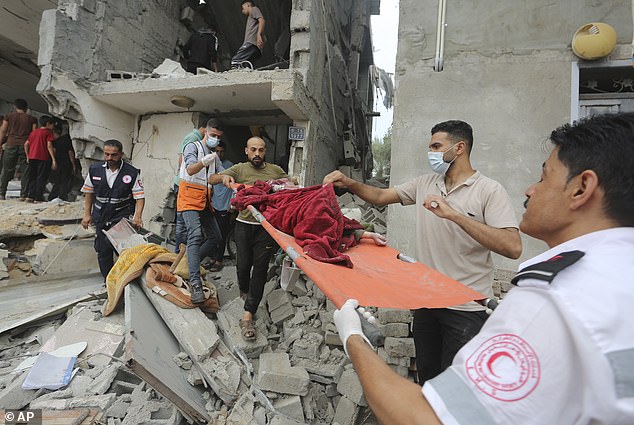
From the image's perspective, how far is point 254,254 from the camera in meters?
3.36

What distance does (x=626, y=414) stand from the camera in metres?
0.52

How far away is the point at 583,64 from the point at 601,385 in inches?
177

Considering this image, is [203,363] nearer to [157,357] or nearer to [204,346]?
[204,346]

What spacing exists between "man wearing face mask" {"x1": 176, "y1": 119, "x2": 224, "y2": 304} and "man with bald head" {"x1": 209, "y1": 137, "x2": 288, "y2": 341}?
32cm

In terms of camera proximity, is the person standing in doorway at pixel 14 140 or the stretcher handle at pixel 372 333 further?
the person standing in doorway at pixel 14 140

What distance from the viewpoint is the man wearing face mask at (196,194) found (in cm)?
351

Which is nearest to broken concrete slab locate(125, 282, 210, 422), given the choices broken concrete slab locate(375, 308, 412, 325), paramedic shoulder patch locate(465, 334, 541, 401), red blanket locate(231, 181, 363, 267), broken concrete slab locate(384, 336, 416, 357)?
red blanket locate(231, 181, 363, 267)

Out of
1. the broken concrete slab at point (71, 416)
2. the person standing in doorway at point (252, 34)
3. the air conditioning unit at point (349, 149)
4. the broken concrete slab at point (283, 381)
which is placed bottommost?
the broken concrete slab at point (71, 416)

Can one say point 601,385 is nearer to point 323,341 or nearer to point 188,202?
point 323,341

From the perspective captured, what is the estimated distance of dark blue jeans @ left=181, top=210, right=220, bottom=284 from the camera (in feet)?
11.6

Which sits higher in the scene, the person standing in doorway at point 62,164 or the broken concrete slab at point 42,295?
the person standing in doorway at point 62,164

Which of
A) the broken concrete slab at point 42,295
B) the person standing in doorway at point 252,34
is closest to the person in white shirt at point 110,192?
the broken concrete slab at point 42,295

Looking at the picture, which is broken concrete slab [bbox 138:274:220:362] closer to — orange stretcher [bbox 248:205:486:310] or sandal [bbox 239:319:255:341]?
sandal [bbox 239:319:255:341]

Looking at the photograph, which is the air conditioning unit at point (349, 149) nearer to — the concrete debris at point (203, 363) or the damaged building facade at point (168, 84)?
the damaged building facade at point (168, 84)
